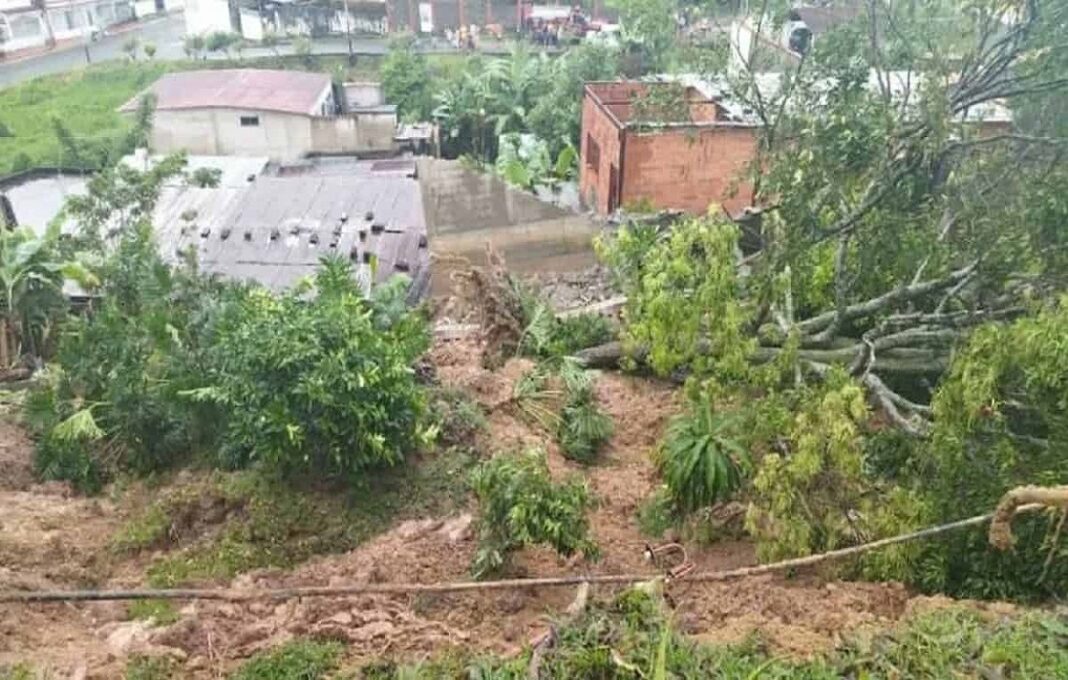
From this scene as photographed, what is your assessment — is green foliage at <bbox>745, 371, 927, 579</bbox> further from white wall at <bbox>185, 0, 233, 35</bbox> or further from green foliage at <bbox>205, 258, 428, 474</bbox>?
white wall at <bbox>185, 0, 233, 35</bbox>

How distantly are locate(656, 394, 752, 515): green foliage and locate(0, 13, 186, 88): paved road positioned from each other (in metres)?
41.9

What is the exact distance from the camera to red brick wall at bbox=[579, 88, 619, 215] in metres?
19.2

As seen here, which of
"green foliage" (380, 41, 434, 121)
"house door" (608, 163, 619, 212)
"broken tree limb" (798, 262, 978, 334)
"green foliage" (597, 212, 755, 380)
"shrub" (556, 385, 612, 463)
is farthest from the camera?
"green foliage" (380, 41, 434, 121)

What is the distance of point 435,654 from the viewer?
5.98 meters

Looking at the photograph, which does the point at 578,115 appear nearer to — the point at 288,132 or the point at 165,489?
the point at 288,132

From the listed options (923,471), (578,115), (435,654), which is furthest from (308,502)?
(578,115)

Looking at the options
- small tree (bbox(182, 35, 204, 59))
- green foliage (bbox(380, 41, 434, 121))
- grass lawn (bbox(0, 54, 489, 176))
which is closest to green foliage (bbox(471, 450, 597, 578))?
grass lawn (bbox(0, 54, 489, 176))

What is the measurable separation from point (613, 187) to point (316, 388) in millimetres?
11771

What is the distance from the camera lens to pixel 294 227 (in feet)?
55.4

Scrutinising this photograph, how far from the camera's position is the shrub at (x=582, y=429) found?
35.2 feet

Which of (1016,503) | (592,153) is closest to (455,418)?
(1016,503)

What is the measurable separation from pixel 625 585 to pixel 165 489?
5763mm

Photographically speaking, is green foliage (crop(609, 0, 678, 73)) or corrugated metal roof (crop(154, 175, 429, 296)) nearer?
green foliage (crop(609, 0, 678, 73))

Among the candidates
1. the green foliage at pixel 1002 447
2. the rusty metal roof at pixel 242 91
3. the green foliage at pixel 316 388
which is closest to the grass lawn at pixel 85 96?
the rusty metal roof at pixel 242 91
